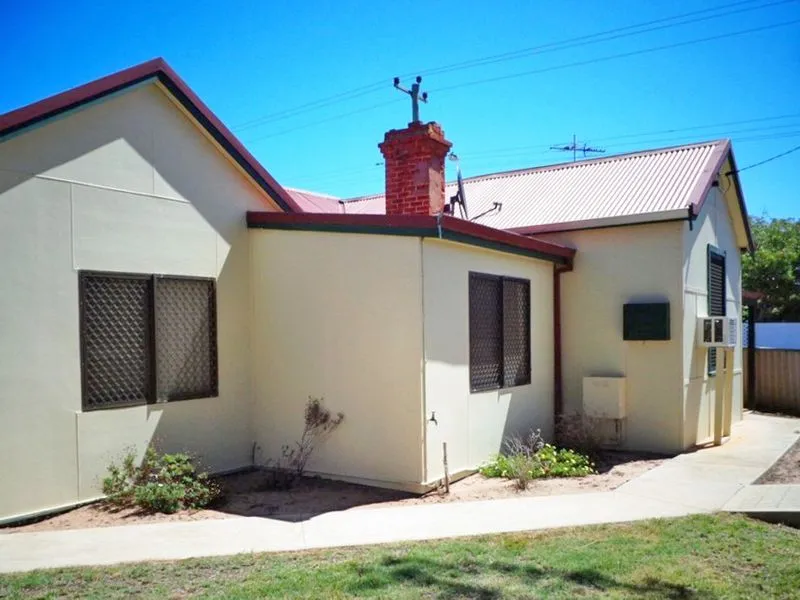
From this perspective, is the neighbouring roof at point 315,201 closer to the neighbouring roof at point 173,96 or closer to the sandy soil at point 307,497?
the neighbouring roof at point 173,96

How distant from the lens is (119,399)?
289 inches

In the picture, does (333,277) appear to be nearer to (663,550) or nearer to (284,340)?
(284,340)

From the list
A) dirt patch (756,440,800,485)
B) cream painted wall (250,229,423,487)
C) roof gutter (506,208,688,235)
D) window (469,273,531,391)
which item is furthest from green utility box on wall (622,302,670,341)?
cream painted wall (250,229,423,487)

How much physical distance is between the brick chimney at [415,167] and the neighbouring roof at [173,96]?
4.79 ft

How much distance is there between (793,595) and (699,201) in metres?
6.66

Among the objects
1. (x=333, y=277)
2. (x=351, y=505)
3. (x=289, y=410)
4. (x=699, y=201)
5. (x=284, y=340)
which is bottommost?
(x=351, y=505)

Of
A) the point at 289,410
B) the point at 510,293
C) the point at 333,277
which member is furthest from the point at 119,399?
the point at 510,293

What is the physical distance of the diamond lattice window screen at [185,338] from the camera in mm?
7793

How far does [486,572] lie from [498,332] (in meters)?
4.66

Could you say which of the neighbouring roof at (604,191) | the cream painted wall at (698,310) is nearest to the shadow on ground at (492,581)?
the cream painted wall at (698,310)

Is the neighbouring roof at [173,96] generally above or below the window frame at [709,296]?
above

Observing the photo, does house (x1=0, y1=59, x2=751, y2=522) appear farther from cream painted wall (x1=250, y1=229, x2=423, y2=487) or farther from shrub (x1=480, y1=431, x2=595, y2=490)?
shrub (x1=480, y1=431, x2=595, y2=490)

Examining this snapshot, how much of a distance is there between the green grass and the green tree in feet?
80.0

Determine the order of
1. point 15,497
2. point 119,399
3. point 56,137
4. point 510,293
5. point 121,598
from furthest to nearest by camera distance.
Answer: point 510,293 < point 119,399 < point 56,137 < point 15,497 < point 121,598
